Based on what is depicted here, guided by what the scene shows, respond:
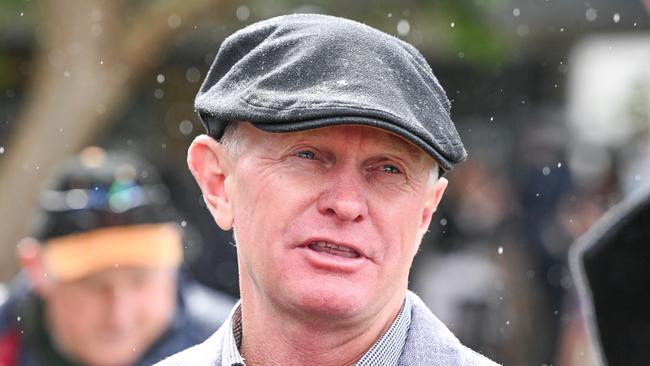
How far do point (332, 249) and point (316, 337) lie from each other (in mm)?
183

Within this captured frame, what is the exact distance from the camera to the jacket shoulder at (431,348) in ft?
8.70

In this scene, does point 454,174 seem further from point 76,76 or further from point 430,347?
point 430,347

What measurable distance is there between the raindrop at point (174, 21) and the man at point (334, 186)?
672 cm

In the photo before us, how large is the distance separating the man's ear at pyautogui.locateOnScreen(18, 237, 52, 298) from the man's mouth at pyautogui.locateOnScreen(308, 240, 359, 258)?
3.45 meters

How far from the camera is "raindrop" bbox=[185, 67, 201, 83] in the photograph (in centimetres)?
1591

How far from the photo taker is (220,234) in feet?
31.3

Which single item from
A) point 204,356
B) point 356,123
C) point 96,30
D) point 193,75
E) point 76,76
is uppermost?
point 356,123

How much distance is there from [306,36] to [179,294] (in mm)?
3162

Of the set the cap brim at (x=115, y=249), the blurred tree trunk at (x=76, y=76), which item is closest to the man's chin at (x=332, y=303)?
the cap brim at (x=115, y=249)

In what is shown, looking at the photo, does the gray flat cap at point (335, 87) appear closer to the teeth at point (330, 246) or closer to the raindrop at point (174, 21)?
the teeth at point (330, 246)

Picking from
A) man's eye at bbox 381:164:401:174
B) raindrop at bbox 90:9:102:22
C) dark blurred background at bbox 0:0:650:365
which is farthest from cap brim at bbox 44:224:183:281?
raindrop at bbox 90:9:102:22

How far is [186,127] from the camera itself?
1620 centimetres

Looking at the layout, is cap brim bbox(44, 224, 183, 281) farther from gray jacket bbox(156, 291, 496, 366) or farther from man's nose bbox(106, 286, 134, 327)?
gray jacket bbox(156, 291, 496, 366)

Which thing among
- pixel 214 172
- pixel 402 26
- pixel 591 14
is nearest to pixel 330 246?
pixel 214 172
